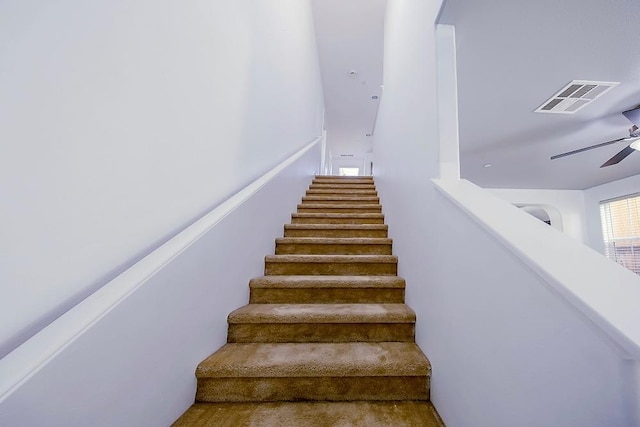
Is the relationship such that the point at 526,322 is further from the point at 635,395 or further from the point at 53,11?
the point at 53,11

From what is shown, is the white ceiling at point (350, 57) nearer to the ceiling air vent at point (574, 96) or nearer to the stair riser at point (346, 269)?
the ceiling air vent at point (574, 96)

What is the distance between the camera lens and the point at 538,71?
2.35 m

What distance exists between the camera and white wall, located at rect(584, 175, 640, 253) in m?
5.23

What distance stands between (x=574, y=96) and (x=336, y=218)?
2801 millimetres

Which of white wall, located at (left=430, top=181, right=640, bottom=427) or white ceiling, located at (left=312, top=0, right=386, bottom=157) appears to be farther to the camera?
white ceiling, located at (left=312, top=0, right=386, bottom=157)

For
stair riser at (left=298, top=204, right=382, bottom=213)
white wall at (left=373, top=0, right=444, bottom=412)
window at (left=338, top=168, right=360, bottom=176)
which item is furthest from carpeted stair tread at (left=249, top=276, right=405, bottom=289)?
→ window at (left=338, top=168, right=360, bottom=176)

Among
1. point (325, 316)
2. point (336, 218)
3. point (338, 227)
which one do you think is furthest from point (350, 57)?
point (325, 316)

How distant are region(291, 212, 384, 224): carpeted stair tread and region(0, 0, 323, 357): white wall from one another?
1437mm

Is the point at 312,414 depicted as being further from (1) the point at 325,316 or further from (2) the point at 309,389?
(1) the point at 325,316

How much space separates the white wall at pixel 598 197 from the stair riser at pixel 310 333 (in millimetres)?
6987

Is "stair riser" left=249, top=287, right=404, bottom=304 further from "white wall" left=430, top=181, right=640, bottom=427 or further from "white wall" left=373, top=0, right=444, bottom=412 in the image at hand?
"white wall" left=430, top=181, right=640, bottom=427

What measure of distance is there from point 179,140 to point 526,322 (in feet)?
4.14

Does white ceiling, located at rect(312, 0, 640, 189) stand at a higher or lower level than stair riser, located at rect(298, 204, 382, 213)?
higher

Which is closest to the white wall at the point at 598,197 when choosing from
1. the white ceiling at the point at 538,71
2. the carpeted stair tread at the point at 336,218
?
the white ceiling at the point at 538,71
